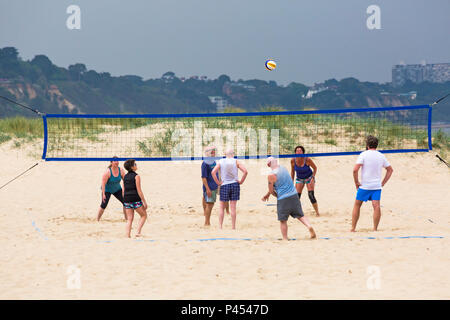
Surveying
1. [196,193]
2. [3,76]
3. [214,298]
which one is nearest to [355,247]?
[214,298]

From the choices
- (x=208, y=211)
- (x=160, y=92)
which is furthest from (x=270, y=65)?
(x=160, y=92)

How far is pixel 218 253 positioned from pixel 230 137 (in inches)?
571

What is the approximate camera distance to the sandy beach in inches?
276

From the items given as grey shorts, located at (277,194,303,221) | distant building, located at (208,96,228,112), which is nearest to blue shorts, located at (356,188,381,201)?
grey shorts, located at (277,194,303,221)

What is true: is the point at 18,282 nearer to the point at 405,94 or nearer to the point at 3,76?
the point at 3,76

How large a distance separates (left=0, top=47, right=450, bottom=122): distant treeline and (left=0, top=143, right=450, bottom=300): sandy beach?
445 feet

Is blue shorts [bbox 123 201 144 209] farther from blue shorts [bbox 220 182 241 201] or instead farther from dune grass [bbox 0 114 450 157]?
dune grass [bbox 0 114 450 157]

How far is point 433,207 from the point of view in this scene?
46.3 feet

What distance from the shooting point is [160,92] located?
605 feet

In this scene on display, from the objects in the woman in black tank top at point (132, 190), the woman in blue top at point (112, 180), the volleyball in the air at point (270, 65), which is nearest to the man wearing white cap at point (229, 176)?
the woman in black tank top at point (132, 190)

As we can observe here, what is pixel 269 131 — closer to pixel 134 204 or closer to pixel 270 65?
pixel 270 65

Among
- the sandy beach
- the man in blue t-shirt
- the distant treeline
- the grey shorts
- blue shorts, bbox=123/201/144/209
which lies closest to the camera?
the sandy beach

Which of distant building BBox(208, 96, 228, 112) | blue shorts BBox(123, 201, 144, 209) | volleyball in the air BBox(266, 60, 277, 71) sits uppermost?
distant building BBox(208, 96, 228, 112)

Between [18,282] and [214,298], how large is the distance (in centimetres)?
243
